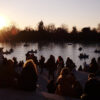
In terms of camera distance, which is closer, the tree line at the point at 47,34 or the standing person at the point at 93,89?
the standing person at the point at 93,89

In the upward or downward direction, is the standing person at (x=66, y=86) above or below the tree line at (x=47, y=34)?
below

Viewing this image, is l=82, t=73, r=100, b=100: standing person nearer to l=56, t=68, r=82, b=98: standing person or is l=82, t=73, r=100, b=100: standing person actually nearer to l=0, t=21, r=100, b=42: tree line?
l=56, t=68, r=82, b=98: standing person

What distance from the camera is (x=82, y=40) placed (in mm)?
143625

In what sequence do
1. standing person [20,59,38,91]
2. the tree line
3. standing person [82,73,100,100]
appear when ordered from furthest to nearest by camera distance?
the tree line, standing person [20,59,38,91], standing person [82,73,100,100]

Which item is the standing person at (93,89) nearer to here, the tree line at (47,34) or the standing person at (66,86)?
the standing person at (66,86)

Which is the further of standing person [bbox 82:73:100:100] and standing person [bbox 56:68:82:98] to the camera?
standing person [bbox 56:68:82:98]

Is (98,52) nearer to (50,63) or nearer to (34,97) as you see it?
(50,63)

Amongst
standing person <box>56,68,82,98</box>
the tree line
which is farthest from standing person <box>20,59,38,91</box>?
the tree line

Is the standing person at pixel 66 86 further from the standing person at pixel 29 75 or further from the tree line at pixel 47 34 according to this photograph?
the tree line at pixel 47 34

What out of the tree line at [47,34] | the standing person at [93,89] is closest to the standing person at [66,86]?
the standing person at [93,89]

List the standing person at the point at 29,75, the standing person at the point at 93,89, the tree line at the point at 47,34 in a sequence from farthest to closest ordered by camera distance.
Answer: the tree line at the point at 47,34 → the standing person at the point at 29,75 → the standing person at the point at 93,89

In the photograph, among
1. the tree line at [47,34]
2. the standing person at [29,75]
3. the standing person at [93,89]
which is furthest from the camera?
the tree line at [47,34]

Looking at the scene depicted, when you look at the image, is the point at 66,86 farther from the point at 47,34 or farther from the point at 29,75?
the point at 47,34

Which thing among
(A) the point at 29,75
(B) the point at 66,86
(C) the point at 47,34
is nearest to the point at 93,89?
(B) the point at 66,86
